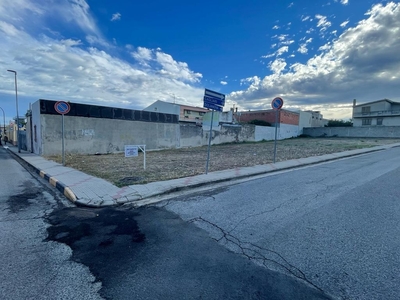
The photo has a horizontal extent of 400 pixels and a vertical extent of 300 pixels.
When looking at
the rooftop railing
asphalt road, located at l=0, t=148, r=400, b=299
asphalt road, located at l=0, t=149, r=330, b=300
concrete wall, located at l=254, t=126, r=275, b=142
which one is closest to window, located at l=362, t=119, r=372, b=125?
the rooftop railing

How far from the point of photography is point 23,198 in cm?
530

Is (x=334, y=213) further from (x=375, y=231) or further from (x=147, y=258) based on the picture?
(x=147, y=258)

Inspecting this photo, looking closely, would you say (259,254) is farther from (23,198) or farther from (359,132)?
(359,132)

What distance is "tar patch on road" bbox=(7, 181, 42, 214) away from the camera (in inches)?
182

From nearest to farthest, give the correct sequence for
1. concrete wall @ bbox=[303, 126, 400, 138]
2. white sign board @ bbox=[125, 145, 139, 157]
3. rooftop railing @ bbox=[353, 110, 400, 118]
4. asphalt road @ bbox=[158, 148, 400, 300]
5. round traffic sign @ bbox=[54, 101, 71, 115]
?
asphalt road @ bbox=[158, 148, 400, 300] → white sign board @ bbox=[125, 145, 139, 157] → round traffic sign @ bbox=[54, 101, 71, 115] → concrete wall @ bbox=[303, 126, 400, 138] → rooftop railing @ bbox=[353, 110, 400, 118]

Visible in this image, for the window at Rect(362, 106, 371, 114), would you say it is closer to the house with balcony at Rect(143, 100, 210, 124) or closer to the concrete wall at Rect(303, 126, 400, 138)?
the concrete wall at Rect(303, 126, 400, 138)

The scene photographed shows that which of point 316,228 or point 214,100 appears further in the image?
point 214,100

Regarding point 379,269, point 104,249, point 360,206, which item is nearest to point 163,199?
point 104,249

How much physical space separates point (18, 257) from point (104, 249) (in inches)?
42.8

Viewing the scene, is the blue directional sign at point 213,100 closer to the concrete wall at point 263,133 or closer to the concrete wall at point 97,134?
the concrete wall at point 97,134

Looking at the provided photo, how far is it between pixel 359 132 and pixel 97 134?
1686 inches

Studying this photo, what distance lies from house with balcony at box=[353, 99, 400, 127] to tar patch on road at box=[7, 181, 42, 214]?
61727 millimetres

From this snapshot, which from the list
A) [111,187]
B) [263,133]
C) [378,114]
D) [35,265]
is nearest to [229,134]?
[263,133]

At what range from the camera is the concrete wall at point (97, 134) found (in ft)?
45.3
